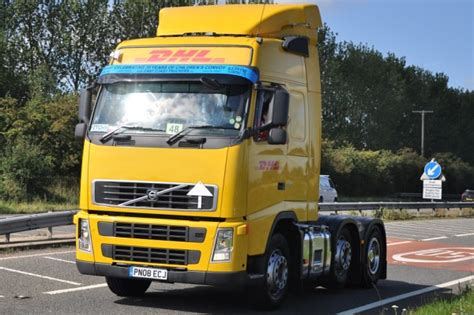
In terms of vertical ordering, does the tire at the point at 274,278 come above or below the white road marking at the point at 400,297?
above

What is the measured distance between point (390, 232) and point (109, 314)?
1579 cm

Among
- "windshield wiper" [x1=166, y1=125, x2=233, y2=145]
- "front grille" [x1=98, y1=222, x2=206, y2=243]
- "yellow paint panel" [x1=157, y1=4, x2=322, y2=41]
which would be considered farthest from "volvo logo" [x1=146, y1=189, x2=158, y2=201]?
"yellow paint panel" [x1=157, y1=4, x2=322, y2=41]

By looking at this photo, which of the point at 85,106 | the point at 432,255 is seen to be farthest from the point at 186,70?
the point at 432,255

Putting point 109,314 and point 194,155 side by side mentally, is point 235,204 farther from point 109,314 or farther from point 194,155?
point 109,314

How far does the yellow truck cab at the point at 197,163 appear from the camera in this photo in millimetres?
7637

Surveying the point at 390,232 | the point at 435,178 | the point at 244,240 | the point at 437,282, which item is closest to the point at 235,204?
the point at 244,240

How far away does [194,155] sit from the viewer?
25.2 feet

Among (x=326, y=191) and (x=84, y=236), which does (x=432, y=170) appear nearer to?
(x=326, y=191)

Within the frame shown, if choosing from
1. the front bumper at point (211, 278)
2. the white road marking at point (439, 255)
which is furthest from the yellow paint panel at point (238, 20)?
the white road marking at point (439, 255)

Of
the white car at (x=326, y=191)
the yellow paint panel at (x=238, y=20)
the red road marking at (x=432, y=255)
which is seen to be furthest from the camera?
the white car at (x=326, y=191)

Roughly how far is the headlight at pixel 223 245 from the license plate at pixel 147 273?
587 millimetres

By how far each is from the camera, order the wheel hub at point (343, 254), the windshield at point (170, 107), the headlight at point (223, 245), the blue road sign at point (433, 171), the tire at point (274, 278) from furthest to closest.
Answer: the blue road sign at point (433, 171) < the wheel hub at point (343, 254) < the tire at point (274, 278) < the windshield at point (170, 107) < the headlight at point (223, 245)

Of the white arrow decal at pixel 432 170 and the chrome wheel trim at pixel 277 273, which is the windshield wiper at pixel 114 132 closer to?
the chrome wheel trim at pixel 277 273

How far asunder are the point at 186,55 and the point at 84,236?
2399mm
